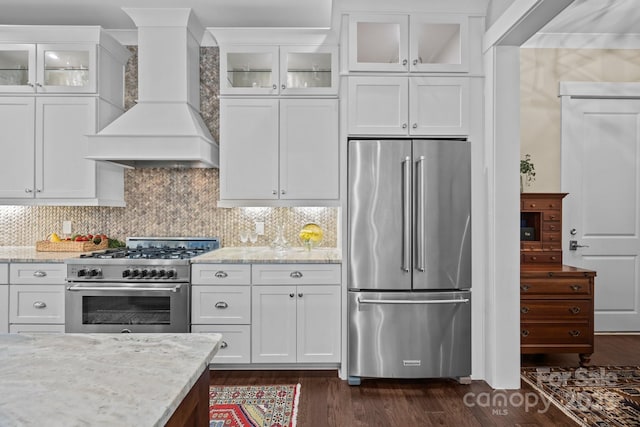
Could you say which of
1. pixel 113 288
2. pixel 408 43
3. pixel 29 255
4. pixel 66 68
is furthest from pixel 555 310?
pixel 66 68

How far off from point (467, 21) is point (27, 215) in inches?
165

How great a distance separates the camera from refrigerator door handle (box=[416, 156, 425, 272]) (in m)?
3.09

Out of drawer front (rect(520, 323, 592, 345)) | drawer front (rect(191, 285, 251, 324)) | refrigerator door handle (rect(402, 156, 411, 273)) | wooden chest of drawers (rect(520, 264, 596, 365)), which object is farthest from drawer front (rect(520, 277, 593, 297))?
drawer front (rect(191, 285, 251, 324))

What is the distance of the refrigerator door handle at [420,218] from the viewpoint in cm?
309

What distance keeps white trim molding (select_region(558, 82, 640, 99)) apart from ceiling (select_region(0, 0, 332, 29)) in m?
2.57

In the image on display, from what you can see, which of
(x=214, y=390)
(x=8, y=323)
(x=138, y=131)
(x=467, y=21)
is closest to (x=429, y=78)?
(x=467, y=21)

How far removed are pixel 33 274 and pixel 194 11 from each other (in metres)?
2.48

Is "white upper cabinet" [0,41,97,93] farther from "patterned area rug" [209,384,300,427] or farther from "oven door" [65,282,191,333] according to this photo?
"patterned area rug" [209,384,300,427]

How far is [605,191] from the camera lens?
4.38 meters

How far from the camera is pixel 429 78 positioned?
3215 mm

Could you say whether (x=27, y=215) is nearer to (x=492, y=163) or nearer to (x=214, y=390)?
(x=214, y=390)

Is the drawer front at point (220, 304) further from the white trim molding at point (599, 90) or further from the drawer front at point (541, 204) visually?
the white trim molding at point (599, 90)

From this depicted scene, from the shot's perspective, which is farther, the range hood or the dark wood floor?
the range hood

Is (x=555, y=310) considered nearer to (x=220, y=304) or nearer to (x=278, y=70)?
(x=220, y=304)
